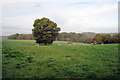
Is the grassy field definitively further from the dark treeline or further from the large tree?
the large tree

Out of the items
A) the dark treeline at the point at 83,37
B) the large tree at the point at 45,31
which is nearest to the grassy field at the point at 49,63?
the dark treeline at the point at 83,37

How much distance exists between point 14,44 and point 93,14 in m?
3.20

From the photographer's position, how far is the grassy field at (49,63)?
102 inches

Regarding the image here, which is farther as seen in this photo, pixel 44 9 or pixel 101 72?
pixel 44 9

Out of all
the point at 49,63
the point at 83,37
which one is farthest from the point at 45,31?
the point at 49,63

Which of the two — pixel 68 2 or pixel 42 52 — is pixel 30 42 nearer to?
pixel 42 52

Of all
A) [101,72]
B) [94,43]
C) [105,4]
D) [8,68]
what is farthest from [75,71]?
[94,43]

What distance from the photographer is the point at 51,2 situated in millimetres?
3512

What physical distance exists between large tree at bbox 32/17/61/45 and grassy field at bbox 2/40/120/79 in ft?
1.33

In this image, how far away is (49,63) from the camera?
3035mm

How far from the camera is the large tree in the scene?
426 cm

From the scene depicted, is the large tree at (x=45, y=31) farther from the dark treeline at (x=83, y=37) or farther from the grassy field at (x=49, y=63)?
the grassy field at (x=49, y=63)

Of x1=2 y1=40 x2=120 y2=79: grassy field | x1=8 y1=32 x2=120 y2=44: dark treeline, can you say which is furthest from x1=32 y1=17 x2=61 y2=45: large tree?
x1=2 y1=40 x2=120 y2=79: grassy field

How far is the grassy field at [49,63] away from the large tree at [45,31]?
0.40 meters
